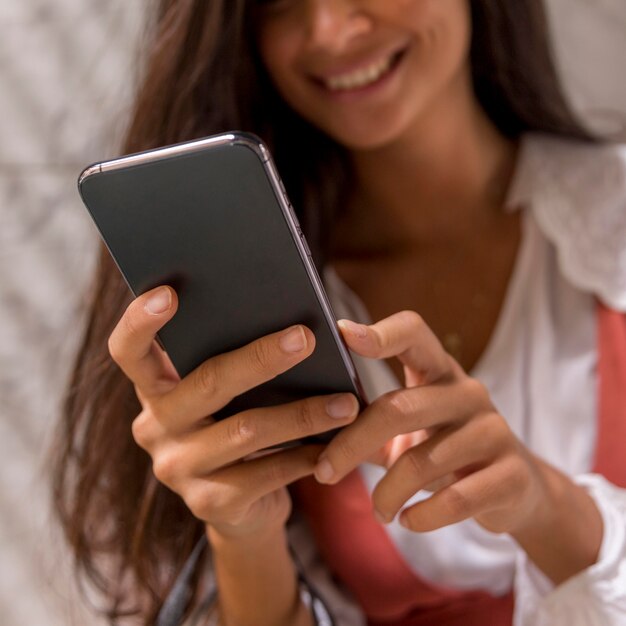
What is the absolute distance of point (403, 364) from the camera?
1.60 ft

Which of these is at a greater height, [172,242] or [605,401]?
[172,242]

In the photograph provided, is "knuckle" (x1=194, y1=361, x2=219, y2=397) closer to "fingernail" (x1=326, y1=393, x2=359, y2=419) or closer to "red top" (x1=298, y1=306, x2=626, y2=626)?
"fingernail" (x1=326, y1=393, x2=359, y2=419)

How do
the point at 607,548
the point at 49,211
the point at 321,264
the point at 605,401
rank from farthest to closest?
the point at 49,211, the point at 321,264, the point at 605,401, the point at 607,548

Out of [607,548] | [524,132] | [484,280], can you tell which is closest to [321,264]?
[484,280]

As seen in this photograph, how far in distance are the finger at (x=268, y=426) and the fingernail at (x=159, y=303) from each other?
77mm

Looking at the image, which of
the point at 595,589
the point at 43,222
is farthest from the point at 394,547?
the point at 43,222

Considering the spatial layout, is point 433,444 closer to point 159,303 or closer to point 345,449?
point 345,449

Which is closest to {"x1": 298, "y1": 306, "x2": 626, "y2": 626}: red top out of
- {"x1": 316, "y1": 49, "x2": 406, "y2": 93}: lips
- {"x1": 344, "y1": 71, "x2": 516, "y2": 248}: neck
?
{"x1": 344, "y1": 71, "x2": 516, "y2": 248}: neck

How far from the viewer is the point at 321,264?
2.48 ft

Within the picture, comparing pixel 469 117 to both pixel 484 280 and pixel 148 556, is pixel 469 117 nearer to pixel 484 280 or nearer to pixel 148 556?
pixel 484 280

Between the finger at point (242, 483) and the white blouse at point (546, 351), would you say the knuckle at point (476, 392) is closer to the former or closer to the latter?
the finger at point (242, 483)

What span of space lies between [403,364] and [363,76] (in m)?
0.29

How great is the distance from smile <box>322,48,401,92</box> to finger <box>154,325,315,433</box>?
345 millimetres

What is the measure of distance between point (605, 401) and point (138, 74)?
52cm
